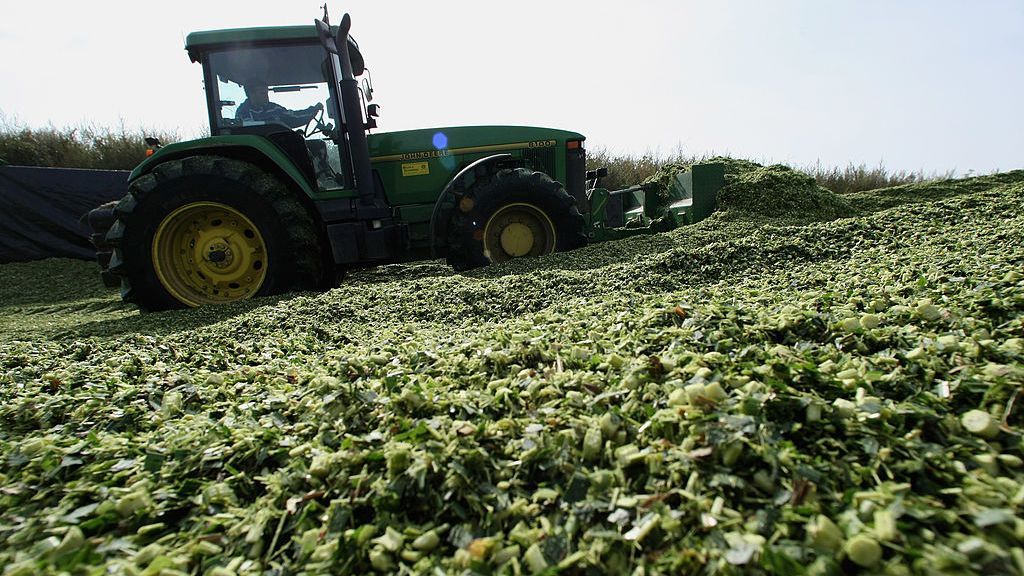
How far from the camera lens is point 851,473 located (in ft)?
3.50

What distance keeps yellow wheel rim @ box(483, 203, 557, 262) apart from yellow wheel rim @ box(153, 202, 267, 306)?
1.89 meters

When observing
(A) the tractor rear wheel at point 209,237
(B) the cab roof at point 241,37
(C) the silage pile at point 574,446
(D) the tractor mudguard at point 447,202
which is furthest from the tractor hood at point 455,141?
(C) the silage pile at point 574,446

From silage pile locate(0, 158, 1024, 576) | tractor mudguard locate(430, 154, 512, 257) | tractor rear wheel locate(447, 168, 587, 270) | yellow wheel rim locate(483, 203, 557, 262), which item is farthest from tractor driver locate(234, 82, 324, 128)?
silage pile locate(0, 158, 1024, 576)

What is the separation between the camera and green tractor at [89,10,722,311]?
4152 millimetres

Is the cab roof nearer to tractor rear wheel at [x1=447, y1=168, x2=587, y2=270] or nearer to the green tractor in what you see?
the green tractor

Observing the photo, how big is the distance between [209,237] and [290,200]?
0.75m

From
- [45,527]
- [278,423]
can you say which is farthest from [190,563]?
[278,423]

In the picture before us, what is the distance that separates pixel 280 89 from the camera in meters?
4.62

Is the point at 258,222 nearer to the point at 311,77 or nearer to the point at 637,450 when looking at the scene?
the point at 311,77

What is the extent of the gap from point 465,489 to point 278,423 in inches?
29.4

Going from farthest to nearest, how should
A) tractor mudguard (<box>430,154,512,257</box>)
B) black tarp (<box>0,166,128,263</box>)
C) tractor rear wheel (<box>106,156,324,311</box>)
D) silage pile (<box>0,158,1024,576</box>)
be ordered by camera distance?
black tarp (<box>0,166,128,263</box>) < tractor mudguard (<box>430,154,512,257</box>) < tractor rear wheel (<box>106,156,324,311</box>) < silage pile (<box>0,158,1024,576</box>)

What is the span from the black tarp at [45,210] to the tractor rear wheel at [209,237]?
5.50 meters

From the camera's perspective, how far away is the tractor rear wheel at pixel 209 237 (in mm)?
4105

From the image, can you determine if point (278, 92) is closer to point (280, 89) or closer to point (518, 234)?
point (280, 89)
